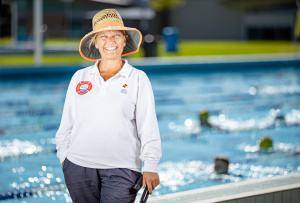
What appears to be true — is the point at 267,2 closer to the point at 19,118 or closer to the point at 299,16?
the point at 299,16

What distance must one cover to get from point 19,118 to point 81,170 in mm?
5558

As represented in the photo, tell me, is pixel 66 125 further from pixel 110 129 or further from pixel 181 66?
pixel 181 66

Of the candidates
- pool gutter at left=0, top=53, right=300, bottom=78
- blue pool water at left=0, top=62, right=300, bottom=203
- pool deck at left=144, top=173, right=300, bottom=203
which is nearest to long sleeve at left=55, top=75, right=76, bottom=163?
pool deck at left=144, top=173, right=300, bottom=203

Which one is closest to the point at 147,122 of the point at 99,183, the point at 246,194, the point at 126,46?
the point at 99,183

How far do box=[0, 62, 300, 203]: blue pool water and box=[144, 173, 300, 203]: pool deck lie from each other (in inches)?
54.1

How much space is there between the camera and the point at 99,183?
2037mm

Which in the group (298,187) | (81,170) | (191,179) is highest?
(81,170)

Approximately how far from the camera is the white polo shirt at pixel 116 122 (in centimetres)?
198

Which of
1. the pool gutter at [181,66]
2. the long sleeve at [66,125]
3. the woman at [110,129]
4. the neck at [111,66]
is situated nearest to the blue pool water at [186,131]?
the pool gutter at [181,66]

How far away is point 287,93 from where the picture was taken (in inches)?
400

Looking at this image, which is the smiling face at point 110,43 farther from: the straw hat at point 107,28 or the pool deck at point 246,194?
the pool deck at point 246,194

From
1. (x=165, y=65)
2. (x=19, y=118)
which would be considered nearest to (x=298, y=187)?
(x=19, y=118)

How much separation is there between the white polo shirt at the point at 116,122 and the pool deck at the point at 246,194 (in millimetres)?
694

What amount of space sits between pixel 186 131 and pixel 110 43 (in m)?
4.72
